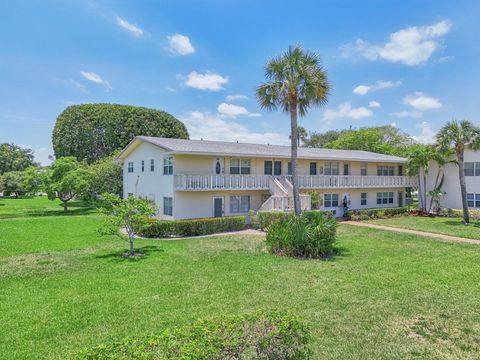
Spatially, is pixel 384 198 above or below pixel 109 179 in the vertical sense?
below

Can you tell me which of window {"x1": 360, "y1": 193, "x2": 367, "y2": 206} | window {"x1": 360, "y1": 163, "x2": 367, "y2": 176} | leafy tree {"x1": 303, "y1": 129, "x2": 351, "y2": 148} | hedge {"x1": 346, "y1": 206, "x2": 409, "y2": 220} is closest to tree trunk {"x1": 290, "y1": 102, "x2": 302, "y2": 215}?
hedge {"x1": 346, "y1": 206, "x2": 409, "y2": 220}

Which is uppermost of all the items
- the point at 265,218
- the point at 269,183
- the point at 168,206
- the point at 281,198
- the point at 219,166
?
the point at 219,166

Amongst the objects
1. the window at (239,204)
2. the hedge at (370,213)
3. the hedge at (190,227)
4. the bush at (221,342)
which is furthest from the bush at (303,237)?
the hedge at (370,213)

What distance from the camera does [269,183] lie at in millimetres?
24406

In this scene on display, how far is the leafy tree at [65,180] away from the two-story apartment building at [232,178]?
16.3ft

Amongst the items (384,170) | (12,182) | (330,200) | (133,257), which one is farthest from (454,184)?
(12,182)

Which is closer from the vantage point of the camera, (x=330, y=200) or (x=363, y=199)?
(x=330, y=200)

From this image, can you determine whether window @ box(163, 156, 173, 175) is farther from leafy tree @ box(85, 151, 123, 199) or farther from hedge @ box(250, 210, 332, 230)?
leafy tree @ box(85, 151, 123, 199)

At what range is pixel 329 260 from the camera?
13.0 m

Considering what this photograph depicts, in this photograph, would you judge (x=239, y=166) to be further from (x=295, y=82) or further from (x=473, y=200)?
(x=473, y=200)

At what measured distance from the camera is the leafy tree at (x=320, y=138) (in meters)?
71.1

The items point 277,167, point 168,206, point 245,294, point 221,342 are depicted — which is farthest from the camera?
Result: point 277,167

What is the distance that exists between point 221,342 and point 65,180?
31.2 m

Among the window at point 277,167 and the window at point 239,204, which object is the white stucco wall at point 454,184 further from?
the window at point 239,204
